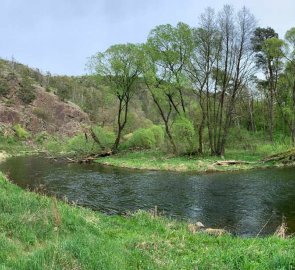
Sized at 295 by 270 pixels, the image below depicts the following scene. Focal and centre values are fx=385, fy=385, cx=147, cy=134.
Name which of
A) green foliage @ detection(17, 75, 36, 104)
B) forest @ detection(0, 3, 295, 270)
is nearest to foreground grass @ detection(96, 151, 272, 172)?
forest @ detection(0, 3, 295, 270)

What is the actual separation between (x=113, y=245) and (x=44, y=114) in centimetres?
9536

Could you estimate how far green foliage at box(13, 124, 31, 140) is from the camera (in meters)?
87.6

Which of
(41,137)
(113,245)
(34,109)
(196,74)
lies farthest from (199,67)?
(34,109)

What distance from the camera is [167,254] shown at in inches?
396

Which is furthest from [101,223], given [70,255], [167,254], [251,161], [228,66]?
[228,66]

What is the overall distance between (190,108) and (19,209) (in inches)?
1509

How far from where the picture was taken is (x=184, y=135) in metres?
43.1

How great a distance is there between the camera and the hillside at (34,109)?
314 feet

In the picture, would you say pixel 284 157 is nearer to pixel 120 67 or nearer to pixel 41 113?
pixel 120 67

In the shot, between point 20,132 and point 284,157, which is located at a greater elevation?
point 20,132

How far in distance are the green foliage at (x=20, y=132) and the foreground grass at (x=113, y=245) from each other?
76.2 m

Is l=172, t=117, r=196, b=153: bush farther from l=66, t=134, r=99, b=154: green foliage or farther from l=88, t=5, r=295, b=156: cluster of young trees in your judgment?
l=66, t=134, r=99, b=154: green foliage

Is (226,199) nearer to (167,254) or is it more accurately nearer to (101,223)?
(101,223)

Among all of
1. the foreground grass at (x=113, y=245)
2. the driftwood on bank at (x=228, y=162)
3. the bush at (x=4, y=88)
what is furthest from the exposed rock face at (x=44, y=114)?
the foreground grass at (x=113, y=245)
